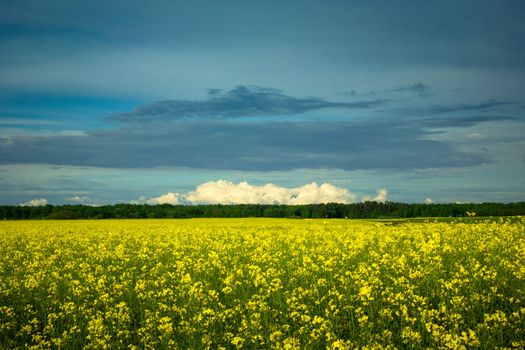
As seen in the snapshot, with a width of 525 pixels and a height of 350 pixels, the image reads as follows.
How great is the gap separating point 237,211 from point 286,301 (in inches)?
2870

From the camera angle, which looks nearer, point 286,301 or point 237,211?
point 286,301

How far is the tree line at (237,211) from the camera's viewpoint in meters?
75.8

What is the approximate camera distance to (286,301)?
10062 millimetres

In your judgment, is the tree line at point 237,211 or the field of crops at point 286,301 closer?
the field of crops at point 286,301

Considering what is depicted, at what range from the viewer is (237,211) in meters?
82.7

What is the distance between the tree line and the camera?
249 feet

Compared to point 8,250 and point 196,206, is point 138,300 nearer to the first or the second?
point 8,250

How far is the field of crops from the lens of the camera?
8.84 metres

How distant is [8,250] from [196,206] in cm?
6374

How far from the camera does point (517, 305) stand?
10.7 meters

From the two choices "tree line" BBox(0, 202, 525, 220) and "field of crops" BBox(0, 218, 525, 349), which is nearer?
"field of crops" BBox(0, 218, 525, 349)

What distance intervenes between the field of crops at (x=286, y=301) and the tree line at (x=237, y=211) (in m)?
58.4

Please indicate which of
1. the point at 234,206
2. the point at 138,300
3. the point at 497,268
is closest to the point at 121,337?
the point at 138,300

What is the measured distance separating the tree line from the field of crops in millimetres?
58447
